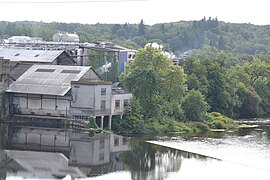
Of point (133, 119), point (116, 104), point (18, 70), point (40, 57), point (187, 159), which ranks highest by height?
point (40, 57)

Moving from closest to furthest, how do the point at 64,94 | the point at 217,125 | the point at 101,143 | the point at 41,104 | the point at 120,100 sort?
the point at 101,143
the point at 64,94
the point at 41,104
the point at 120,100
the point at 217,125

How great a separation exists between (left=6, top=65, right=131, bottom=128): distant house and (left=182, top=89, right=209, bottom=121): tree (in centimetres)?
681

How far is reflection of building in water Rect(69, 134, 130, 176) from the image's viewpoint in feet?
121

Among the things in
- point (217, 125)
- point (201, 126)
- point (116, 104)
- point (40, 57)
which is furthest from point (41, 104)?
point (217, 125)

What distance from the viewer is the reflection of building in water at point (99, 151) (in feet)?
121

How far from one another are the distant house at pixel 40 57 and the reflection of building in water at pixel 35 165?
1743 centimetres

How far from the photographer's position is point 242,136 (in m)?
49.7

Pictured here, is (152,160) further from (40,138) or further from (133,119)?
(133,119)

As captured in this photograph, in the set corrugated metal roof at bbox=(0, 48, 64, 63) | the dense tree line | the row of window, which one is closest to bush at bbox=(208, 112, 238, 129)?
the dense tree line

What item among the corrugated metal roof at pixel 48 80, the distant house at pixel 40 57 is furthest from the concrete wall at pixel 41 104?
the distant house at pixel 40 57

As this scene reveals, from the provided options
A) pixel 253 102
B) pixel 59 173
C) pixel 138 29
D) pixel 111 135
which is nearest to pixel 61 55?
pixel 111 135

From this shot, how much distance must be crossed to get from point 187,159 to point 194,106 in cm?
1613

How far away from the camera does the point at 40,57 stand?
5616 centimetres

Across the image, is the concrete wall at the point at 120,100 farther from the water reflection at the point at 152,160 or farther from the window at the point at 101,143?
the window at the point at 101,143
